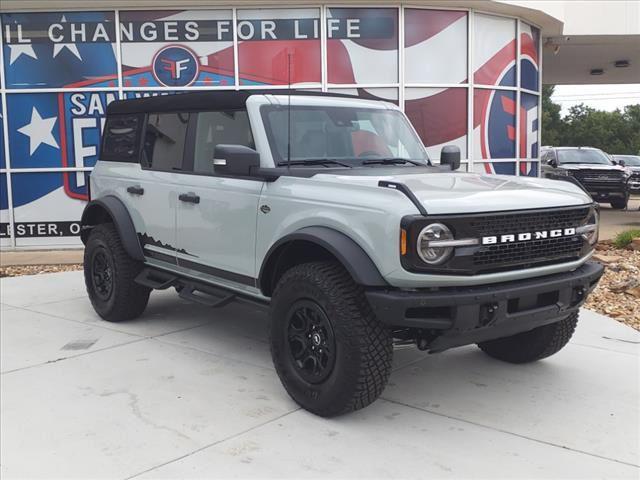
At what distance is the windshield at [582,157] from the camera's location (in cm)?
1696

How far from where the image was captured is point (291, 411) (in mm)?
3945

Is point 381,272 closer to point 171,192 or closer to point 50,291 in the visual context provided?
point 171,192

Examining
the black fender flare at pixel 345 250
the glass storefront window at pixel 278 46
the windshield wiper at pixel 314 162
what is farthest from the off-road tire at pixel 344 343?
the glass storefront window at pixel 278 46

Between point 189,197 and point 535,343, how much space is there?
2.70 meters

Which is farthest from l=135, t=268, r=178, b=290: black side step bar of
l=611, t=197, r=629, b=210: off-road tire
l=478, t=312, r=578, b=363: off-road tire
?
l=611, t=197, r=629, b=210: off-road tire

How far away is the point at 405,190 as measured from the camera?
11.4 ft

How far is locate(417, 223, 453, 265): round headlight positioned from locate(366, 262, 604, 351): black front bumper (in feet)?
0.61

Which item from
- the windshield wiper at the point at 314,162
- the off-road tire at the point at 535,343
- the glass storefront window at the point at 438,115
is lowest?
the off-road tire at the point at 535,343

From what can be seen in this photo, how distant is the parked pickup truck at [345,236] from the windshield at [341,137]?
11mm

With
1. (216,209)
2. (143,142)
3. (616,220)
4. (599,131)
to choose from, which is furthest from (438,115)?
(599,131)

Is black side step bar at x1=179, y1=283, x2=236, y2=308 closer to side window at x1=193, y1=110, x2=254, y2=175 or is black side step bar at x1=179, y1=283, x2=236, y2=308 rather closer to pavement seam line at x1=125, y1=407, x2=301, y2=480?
side window at x1=193, y1=110, x2=254, y2=175

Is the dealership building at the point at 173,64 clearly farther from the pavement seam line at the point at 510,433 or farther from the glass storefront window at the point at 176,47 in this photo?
the pavement seam line at the point at 510,433

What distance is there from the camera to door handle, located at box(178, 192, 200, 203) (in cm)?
485

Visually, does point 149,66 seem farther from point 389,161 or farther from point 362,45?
point 389,161
